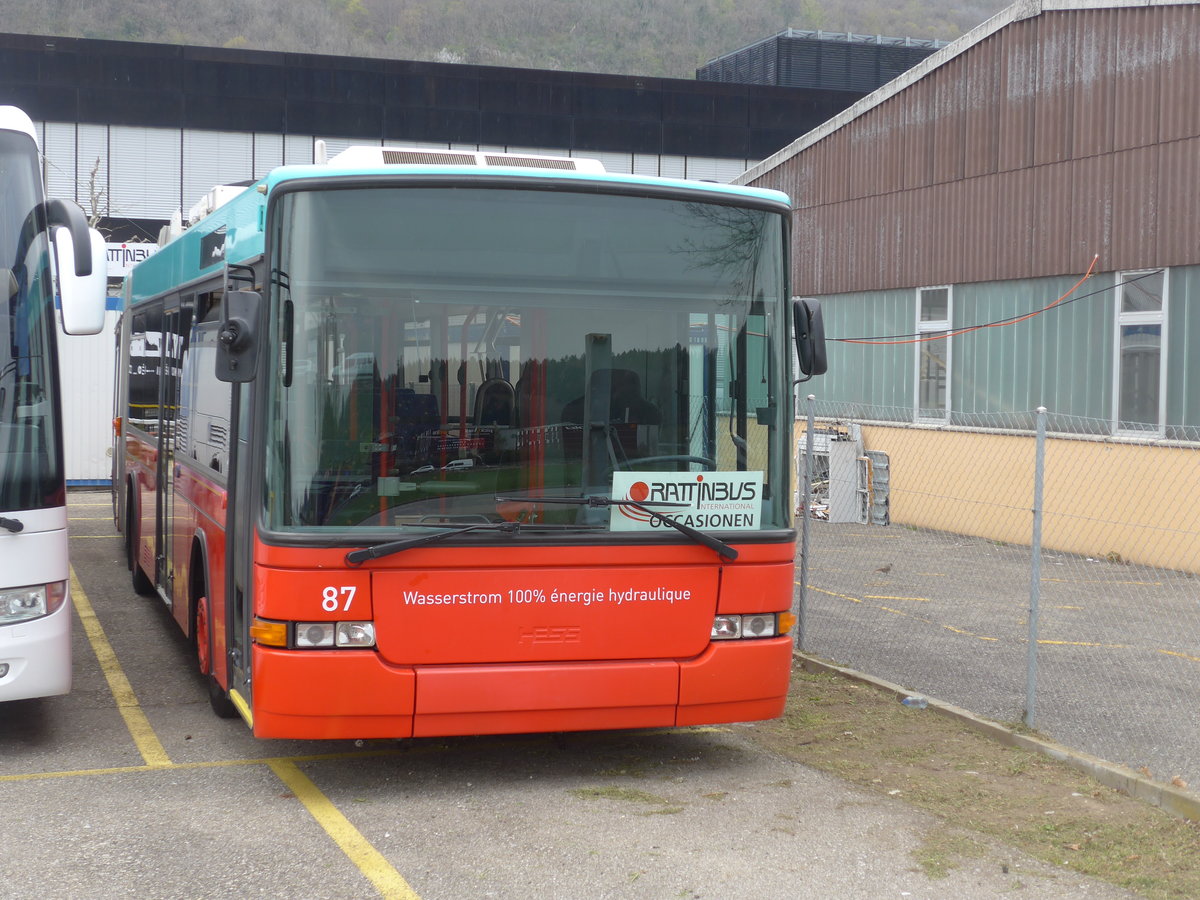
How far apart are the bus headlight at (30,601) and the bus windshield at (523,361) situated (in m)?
1.69

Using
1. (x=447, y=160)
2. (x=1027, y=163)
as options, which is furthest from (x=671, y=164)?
(x=447, y=160)

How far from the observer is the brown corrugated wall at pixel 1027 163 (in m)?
15.0

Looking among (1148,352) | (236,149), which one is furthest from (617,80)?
(1148,352)

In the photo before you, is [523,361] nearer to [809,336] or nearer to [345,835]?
[809,336]

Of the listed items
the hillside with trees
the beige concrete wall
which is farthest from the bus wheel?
the hillside with trees

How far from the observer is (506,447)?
20.1ft

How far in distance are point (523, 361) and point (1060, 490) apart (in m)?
11.7

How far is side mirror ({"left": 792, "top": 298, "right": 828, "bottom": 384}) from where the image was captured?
22.3 feet

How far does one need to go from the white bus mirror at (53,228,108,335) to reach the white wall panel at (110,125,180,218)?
107ft

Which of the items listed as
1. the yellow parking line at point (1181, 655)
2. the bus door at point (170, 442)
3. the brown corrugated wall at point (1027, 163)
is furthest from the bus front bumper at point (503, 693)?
the brown corrugated wall at point (1027, 163)

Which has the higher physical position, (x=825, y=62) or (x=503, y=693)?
(x=825, y=62)

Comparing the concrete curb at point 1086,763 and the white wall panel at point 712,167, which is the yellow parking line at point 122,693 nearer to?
the concrete curb at point 1086,763

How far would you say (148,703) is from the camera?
27.1ft

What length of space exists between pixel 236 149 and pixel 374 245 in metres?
34.5
